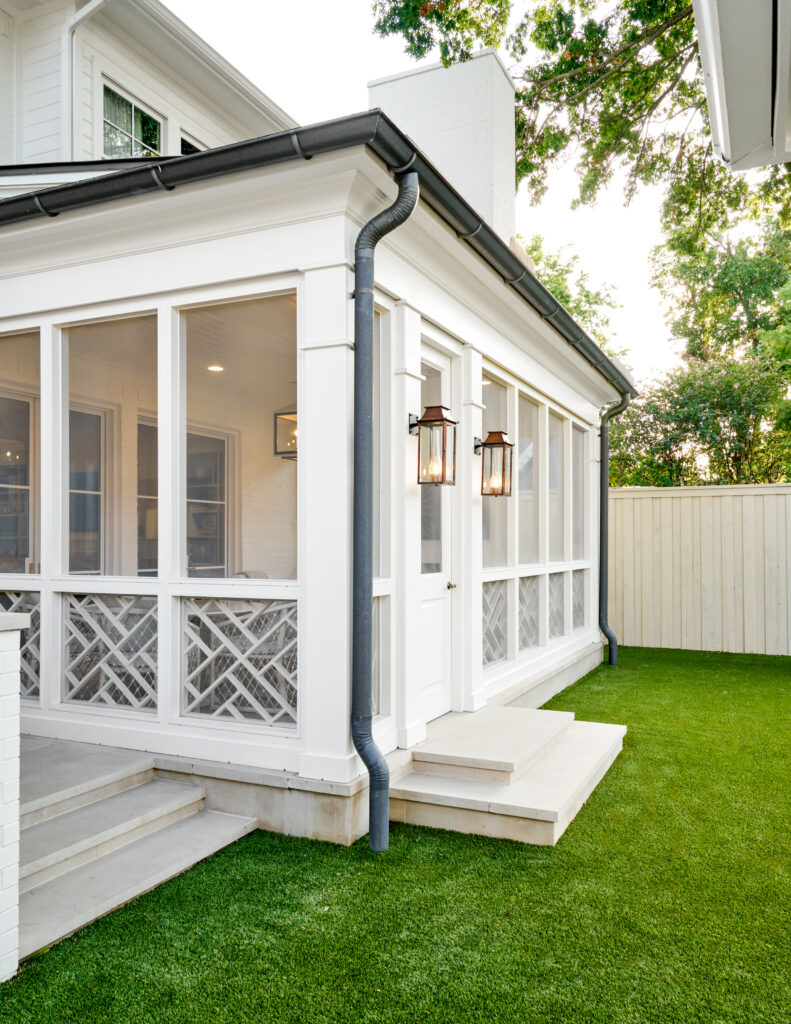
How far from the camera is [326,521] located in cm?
334

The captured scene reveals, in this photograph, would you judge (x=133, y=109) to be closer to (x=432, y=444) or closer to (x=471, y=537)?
(x=432, y=444)

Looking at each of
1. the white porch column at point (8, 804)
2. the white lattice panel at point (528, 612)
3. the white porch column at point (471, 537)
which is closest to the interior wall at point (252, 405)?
the white porch column at point (471, 537)

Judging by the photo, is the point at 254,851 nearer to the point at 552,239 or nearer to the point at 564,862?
the point at 564,862

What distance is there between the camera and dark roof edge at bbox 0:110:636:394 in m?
2.96

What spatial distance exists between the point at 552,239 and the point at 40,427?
19189mm

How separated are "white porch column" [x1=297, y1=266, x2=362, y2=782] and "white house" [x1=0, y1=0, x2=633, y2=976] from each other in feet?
0.03

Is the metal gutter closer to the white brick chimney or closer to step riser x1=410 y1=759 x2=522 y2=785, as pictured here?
the white brick chimney

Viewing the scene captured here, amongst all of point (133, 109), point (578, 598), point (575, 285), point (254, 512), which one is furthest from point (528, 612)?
point (575, 285)

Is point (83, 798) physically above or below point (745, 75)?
below

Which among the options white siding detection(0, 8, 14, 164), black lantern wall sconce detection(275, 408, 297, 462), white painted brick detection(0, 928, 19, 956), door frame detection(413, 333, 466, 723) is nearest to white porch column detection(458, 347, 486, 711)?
door frame detection(413, 333, 466, 723)

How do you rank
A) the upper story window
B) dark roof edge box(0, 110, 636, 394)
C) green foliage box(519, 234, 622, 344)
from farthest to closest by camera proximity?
green foliage box(519, 234, 622, 344) < the upper story window < dark roof edge box(0, 110, 636, 394)

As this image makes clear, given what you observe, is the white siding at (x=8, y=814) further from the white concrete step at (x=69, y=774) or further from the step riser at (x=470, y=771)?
the step riser at (x=470, y=771)

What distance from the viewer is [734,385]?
520 inches

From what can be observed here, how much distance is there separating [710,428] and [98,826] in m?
12.6
